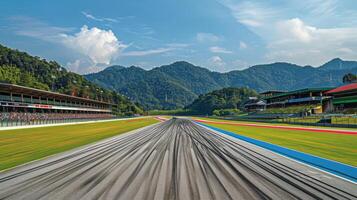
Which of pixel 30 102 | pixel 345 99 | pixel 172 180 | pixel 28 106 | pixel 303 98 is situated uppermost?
pixel 303 98

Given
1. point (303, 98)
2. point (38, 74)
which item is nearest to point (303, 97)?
point (303, 98)

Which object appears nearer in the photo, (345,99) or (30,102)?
(30,102)

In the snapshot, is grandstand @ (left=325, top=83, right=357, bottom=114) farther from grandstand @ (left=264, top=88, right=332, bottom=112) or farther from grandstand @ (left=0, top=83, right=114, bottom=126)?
grandstand @ (left=0, top=83, right=114, bottom=126)

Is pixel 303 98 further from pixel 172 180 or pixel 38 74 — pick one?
pixel 38 74

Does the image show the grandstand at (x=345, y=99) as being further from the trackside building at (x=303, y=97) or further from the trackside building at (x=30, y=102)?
the trackside building at (x=30, y=102)

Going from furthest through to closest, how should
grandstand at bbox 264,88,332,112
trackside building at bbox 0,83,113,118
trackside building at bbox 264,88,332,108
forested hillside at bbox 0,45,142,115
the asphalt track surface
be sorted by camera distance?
forested hillside at bbox 0,45,142,115 < trackside building at bbox 264,88,332,108 < grandstand at bbox 264,88,332,112 < trackside building at bbox 0,83,113,118 < the asphalt track surface

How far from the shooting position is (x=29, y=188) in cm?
774

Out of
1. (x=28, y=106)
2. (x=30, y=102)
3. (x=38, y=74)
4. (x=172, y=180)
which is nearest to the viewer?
(x=172, y=180)

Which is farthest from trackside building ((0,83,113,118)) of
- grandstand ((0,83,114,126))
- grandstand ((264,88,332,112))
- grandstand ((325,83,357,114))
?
grandstand ((264,88,332,112))

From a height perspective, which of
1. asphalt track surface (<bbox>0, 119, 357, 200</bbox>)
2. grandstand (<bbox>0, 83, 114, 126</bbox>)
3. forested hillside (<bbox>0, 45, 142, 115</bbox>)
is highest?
forested hillside (<bbox>0, 45, 142, 115</bbox>)

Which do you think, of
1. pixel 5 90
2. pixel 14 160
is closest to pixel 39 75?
pixel 5 90

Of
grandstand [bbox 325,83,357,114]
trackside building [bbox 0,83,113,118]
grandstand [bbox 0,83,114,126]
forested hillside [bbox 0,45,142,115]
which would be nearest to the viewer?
grandstand [bbox 0,83,114,126]

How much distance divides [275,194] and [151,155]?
734cm

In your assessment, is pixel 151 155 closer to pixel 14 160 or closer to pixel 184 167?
pixel 184 167
